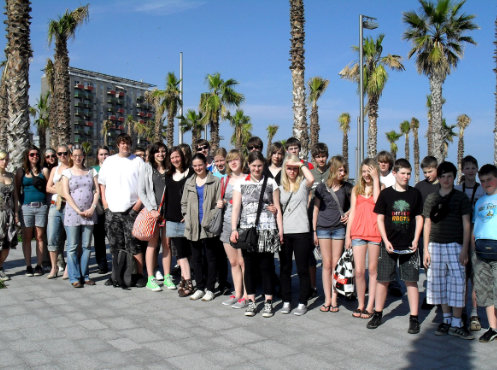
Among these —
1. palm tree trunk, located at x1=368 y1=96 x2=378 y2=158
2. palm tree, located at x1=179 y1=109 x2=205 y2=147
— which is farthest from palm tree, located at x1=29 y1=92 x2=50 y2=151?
palm tree trunk, located at x1=368 y1=96 x2=378 y2=158

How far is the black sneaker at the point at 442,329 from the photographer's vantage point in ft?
16.6

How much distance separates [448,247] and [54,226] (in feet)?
18.6

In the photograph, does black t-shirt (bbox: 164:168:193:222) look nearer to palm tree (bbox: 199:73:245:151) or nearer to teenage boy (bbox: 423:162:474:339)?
teenage boy (bbox: 423:162:474:339)

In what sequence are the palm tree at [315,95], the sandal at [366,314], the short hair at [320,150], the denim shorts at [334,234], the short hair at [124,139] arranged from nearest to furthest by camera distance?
the sandal at [366,314]
the denim shorts at [334,234]
the short hair at [320,150]
the short hair at [124,139]
the palm tree at [315,95]

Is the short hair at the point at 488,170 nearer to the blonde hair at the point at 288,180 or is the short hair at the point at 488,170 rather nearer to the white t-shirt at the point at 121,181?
the blonde hair at the point at 288,180

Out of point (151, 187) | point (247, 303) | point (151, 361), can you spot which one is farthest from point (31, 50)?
→ point (151, 361)

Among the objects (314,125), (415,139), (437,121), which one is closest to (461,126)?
(415,139)

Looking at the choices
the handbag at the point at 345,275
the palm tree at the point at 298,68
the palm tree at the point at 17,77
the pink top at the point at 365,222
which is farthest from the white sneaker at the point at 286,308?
the palm tree at the point at 298,68

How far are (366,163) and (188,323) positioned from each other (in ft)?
8.98

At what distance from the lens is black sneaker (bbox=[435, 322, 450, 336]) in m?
5.05

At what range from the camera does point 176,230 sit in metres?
6.69

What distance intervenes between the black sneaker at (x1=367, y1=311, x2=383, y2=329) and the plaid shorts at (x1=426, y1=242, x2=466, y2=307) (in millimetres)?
566

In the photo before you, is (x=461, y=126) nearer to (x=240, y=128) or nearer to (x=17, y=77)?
(x=240, y=128)

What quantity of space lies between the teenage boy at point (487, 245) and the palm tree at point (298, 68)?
411 inches
